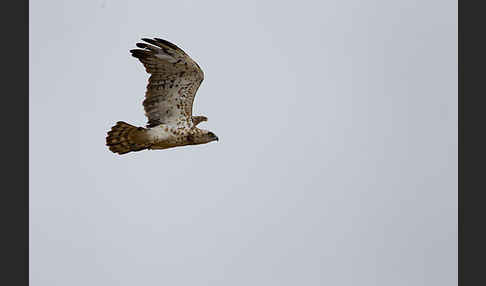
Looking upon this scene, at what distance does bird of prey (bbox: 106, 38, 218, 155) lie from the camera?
6.09 meters

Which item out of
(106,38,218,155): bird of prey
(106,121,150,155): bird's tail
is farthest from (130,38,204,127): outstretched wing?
(106,121,150,155): bird's tail

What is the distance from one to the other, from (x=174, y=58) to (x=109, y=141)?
0.87 m

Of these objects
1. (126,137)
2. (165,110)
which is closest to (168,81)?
(165,110)

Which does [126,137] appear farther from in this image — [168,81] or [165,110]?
[168,81]

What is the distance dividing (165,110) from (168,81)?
0.85 feet

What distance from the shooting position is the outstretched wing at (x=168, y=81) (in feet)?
19.8

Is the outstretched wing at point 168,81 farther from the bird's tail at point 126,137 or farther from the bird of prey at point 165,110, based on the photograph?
the bird's tail at point 126,137

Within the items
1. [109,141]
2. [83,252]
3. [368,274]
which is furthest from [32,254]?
[109,141]

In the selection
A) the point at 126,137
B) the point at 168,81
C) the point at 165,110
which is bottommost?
the point at 126,137

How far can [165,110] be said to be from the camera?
629 cm

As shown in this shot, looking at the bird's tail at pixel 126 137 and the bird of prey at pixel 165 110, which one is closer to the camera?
the bird of prey at pixel 165 110

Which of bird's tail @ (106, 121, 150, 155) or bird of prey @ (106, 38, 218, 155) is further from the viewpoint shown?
bird's tail @ (106, 121, 150, 155)

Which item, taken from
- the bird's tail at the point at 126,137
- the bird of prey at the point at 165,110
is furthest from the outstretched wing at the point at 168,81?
the bird's tail at the point at 126,137

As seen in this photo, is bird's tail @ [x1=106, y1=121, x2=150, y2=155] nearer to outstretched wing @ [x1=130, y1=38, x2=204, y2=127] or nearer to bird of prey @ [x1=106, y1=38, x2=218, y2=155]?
bird of prey @ [x1=106, y1=38, x2=218, y2=155]
